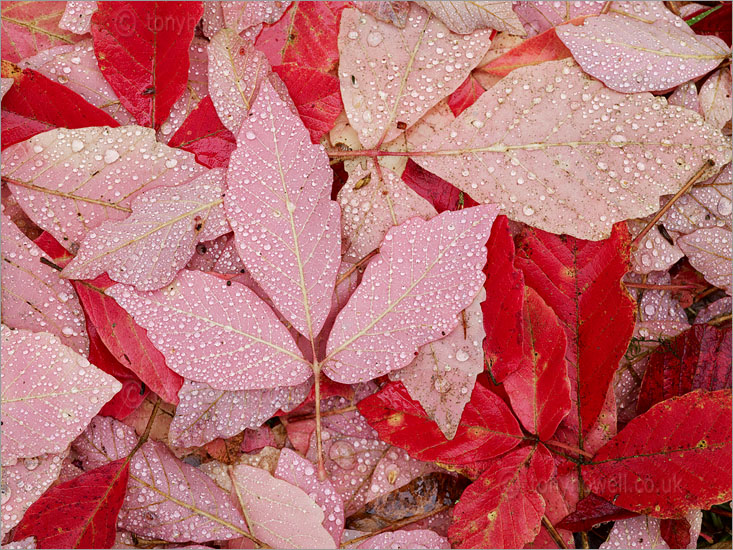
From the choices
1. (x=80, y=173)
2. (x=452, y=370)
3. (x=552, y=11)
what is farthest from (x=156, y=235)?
(x=552, y=11)

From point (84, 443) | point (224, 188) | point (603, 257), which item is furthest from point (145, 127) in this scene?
point (603, 257)

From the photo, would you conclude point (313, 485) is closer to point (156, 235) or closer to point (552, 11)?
point (156, 235)

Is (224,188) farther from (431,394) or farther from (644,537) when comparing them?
(644,537)

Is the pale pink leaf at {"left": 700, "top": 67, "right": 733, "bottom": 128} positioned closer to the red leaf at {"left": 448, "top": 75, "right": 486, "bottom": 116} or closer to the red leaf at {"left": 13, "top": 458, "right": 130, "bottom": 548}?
the red leaf at {"left": 448, "top": 75, "right": 486, "bottom": 116}

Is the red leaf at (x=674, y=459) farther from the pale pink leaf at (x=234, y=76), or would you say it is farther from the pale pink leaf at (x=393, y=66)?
the pale pink leaf at (x=234, y=76)

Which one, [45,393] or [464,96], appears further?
[464,96]

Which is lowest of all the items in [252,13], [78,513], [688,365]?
[688,365]

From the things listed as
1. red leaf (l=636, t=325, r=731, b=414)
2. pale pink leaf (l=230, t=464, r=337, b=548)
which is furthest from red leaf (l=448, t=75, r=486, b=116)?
pale pink leaf (l=230, t=464, r=337, b=548)
